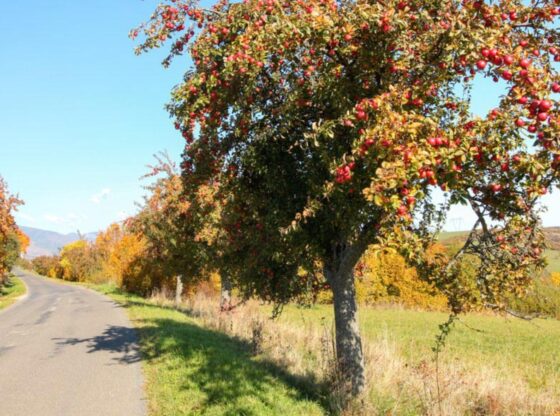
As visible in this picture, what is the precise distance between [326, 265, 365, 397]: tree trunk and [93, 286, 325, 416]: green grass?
82 cm

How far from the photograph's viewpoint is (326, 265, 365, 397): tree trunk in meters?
7.51

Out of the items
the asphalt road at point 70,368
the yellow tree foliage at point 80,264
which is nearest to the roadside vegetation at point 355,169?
the asphalt road at point 70,368

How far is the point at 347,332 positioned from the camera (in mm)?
7645

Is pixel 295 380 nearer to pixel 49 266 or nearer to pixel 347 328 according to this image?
pixel 347 328

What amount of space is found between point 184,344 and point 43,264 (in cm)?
7982

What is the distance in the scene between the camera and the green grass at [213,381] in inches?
270

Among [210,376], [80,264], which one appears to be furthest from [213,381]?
[80,264]

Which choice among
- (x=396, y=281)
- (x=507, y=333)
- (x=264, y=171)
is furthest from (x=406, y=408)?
(x=396, y=281)

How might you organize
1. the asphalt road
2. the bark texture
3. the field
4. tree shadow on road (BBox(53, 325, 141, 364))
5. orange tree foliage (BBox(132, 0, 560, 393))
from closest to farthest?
orange tree foliage (BBox(132, 0, 560, 393))
the field
the asphalt road
the bark texture
tree shadow on road (BBox(53, 325, 141, 364))

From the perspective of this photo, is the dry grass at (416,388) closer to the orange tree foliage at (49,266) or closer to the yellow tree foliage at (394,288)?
the yellow tree foliage at (394,288)

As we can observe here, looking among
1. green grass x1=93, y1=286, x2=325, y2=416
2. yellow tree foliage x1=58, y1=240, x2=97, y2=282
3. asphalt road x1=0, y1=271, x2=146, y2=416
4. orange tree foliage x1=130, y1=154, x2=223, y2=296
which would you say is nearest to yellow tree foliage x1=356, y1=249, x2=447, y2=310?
orange tree foliage x1=130, y1=154, x2=223, y2=296

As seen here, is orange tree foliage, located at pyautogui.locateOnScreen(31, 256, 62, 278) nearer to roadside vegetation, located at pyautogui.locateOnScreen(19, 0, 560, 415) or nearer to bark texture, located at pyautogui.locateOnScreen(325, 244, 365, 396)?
roadside vegetation, located at pyautogui.locateOnScreen(19, 0, 560, 415)

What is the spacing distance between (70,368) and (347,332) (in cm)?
632

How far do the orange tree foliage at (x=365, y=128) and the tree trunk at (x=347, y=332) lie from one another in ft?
0.08
